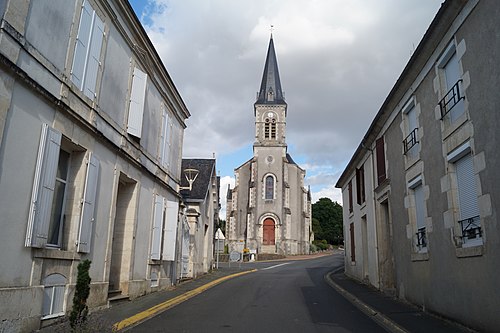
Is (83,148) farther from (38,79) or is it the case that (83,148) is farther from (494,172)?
(494,172)

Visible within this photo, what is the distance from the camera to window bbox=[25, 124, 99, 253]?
20.7 ft

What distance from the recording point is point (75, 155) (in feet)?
26.5

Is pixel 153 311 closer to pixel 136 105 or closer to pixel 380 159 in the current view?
pixel 136 105

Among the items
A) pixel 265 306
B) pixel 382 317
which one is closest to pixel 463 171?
pixel 382 317

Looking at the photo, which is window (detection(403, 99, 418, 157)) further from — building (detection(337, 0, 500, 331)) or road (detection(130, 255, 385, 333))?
road (detection(130, 255, 385, 333))

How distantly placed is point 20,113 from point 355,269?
1607cm

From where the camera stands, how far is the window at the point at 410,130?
33.7 ft

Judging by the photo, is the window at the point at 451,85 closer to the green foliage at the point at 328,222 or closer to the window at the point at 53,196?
the window at the point at 53,196

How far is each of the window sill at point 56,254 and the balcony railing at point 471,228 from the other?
7265 mm

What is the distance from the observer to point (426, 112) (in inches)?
364

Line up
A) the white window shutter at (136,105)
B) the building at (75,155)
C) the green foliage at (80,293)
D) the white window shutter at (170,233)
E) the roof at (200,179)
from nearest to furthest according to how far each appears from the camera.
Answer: the green foliage at (80,293)
the building at (75,155)
the white window shutter at (136,105)
the white window shutter at (170,233)
the roof at (200,179)

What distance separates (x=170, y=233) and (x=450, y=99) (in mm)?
9096

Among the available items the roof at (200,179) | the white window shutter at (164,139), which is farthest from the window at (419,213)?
the roof at (200,179)

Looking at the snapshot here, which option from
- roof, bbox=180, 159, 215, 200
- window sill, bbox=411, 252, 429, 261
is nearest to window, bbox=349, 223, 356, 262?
roof, bbox=180, 159, 215, 200
